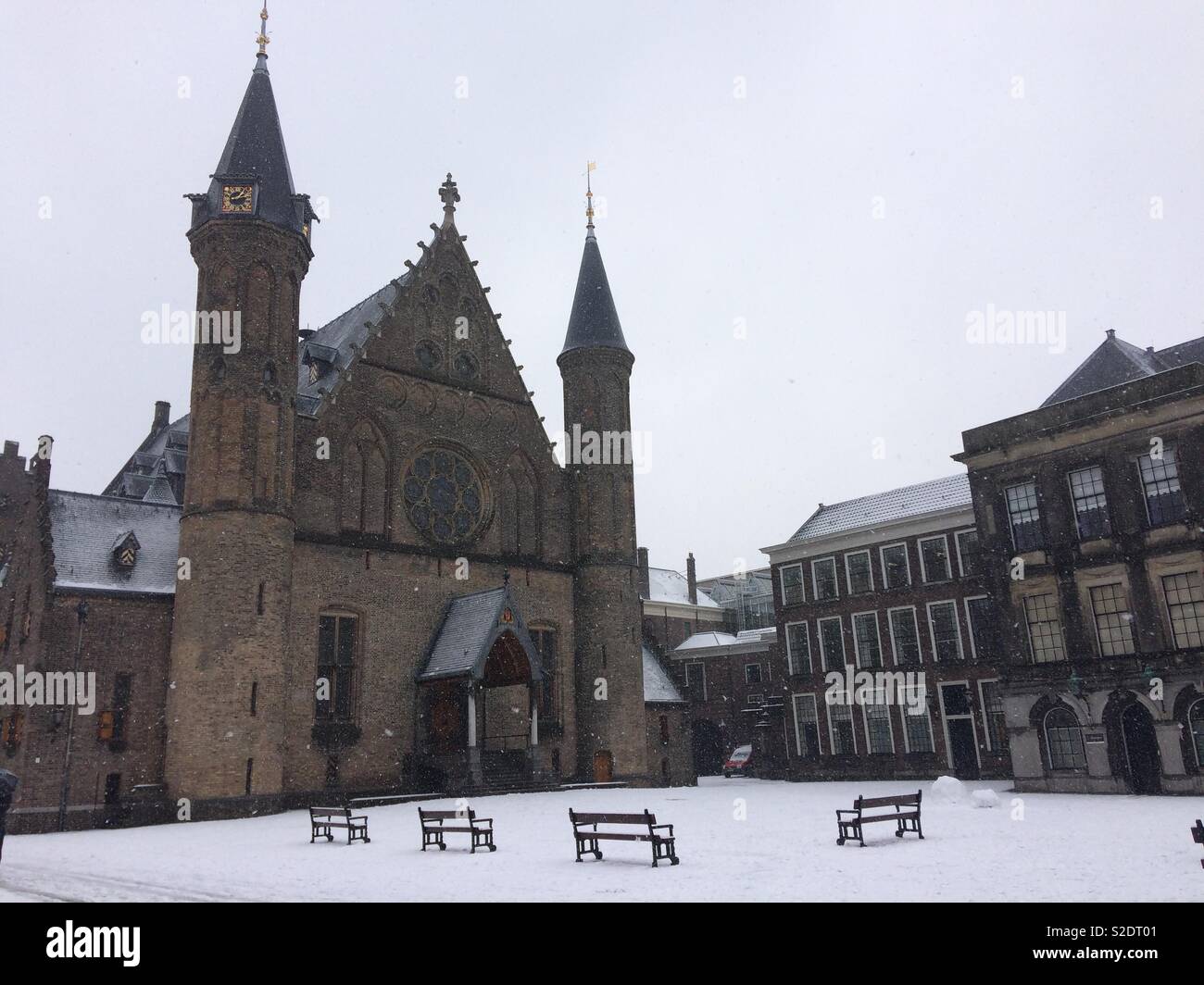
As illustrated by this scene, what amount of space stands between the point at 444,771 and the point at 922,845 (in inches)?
677

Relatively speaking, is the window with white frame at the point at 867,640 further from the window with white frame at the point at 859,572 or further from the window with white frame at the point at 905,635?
the window with white frame at the point at 859,572

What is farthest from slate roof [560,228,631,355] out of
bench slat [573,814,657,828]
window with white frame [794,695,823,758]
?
bench slat [573,814,657,828]

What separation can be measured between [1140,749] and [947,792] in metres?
6.49

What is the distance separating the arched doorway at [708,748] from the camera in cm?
5662

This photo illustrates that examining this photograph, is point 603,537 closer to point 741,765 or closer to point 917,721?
point 917,721

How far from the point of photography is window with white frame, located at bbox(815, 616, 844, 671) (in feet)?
144

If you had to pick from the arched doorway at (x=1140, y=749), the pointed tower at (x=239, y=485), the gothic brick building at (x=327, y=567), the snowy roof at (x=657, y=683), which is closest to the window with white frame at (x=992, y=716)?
the arched doorway at (x=1140, y=749)

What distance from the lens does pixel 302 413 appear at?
30047 mm

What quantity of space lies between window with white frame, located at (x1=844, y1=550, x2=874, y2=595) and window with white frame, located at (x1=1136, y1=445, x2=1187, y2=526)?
1610cm

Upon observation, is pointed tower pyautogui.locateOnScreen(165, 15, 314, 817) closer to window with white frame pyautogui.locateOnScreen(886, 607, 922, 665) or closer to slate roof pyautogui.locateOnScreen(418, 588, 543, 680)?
slate roof pyautogui.locateOnScreen(418, 588, 543, 680)

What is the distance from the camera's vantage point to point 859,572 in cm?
4394

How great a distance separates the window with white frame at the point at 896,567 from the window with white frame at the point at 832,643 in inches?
124

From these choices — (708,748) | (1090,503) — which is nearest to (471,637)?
(1090,503)
